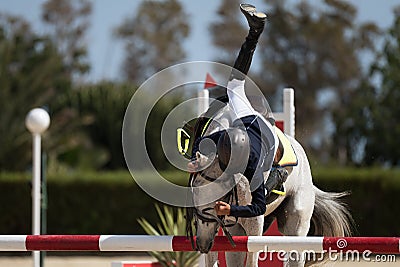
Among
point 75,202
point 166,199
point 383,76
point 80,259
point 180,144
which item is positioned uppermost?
point 383,76

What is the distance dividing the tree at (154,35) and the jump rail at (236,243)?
32.6 m

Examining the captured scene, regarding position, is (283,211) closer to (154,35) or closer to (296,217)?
(296,217)

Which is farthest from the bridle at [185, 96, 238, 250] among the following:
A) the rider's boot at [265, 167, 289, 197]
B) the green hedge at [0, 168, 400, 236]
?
the green hedge at [0, 168, 400, 236]

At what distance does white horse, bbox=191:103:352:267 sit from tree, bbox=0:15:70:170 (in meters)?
15.1

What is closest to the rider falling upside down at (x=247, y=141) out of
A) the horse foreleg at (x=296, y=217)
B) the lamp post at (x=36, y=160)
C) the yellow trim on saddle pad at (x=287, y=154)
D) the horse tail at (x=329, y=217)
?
the yellow trim on saddle pad at (x=287, y=154)

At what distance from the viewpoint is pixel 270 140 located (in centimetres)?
387

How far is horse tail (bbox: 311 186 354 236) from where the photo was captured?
461 cm

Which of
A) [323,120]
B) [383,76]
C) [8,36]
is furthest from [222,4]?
[8,36]

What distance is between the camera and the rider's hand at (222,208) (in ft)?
11.3

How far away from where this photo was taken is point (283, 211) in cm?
436

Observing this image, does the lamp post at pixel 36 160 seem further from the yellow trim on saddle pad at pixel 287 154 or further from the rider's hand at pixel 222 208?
the rider's hand at pixel 222 208

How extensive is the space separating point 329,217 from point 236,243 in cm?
114

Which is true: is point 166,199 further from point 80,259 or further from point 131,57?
point 131,57

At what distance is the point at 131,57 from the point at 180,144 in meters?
A: 34.5
